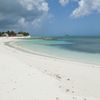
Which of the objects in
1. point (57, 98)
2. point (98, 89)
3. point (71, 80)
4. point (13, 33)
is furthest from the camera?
point (13, 33)

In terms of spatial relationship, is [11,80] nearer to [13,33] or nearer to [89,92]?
[89,92]

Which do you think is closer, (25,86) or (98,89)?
(25,86)

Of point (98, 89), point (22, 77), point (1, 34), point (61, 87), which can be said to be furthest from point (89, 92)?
point (1, 34)

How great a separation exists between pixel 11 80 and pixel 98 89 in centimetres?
282

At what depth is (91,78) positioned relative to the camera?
770 cm

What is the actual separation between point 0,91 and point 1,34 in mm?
108951

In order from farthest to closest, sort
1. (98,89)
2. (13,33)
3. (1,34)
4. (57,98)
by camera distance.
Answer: (13,33) → (1,34) → (98,89) → (57,98)

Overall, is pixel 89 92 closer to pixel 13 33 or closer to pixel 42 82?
pixel 42 82

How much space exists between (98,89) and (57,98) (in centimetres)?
187

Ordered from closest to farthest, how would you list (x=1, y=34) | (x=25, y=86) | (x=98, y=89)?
(x=25, y=86) < (x=98, y=89) < (x=1, y=34)

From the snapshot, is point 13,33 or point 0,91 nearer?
point 0,91

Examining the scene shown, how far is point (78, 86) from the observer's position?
6512mm

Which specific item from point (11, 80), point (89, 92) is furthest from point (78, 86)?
point (11, 80)

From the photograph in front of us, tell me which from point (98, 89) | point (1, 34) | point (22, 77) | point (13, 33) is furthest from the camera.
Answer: point (13, 33)
